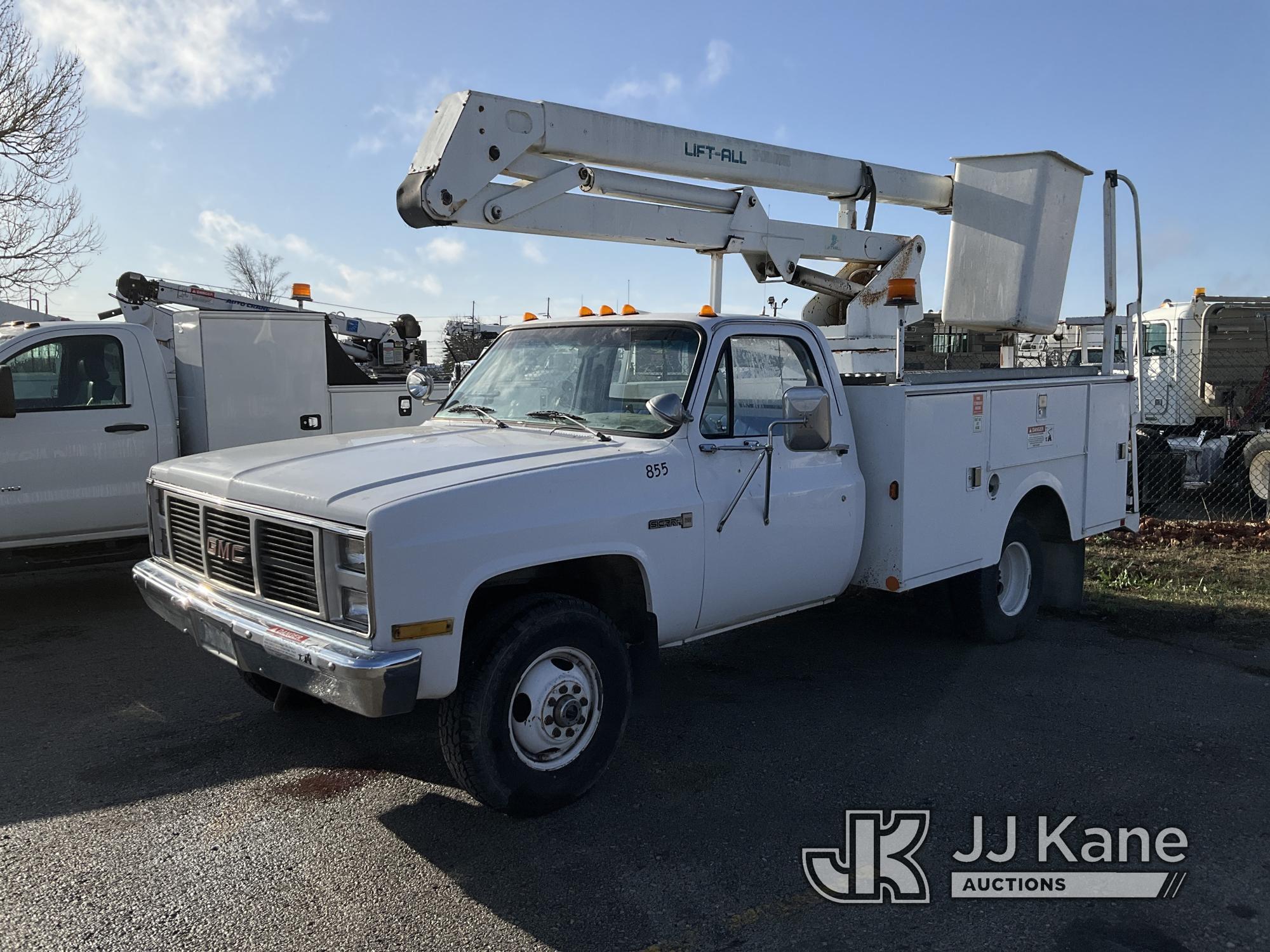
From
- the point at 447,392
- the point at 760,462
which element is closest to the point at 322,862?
the point at 760,462

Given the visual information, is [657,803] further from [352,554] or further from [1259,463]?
[1259,463]

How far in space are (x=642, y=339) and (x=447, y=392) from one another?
159 centimetres

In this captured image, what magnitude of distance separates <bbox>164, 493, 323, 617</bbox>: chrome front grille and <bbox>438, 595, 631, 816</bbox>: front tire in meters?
0.66

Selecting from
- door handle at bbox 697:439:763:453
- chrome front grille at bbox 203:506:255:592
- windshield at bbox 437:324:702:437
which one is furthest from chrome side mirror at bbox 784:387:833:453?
chrome front grille at bbox 203:506:255:592

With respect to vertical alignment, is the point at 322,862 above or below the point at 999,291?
below

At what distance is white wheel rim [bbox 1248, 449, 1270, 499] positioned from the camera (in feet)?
40.9

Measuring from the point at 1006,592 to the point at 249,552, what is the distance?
4.66m

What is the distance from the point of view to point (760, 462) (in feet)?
15.6

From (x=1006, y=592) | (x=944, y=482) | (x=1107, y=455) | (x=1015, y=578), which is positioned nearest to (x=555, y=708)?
(x=944, y=482)

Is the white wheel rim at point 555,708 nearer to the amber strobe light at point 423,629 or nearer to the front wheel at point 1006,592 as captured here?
the amber strobe light at point 423,629

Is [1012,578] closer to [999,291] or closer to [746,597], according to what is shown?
[999,291]

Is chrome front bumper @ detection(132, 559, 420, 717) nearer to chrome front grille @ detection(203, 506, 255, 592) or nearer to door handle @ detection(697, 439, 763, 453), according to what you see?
chrome front grille @ detection(203, 506, 255, 592)

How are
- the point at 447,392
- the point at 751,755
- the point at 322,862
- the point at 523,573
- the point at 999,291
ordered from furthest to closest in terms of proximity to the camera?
the point at 999,291, the point at 447,392, the point at 751,755, the point at 523,573, the point at 322,862

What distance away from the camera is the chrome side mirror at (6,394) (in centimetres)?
645
